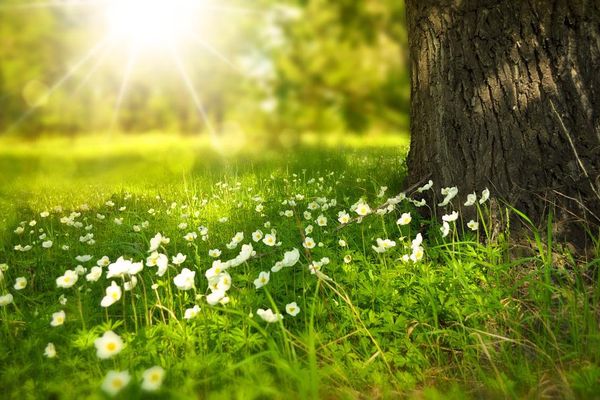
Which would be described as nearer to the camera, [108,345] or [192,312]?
[108,345]

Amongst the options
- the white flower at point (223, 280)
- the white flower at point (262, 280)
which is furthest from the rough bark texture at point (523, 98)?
the white flower at point (223, 280)

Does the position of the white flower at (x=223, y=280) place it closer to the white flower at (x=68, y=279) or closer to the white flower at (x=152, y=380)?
the white flower at (x=152, y=380)

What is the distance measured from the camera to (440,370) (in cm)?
171

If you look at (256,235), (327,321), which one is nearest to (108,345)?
(327,321)

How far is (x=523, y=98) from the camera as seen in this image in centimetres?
228

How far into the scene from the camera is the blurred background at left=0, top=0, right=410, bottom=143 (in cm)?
413

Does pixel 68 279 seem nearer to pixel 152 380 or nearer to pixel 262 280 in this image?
pixel 262 280

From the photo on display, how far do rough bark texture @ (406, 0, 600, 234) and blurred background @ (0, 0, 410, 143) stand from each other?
4.54 ft

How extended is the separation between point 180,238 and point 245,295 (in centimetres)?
130

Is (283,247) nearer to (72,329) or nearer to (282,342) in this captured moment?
(282,342)

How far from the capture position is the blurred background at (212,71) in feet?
13.5

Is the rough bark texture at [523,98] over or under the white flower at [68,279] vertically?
over

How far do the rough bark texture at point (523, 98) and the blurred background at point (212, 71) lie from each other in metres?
1.38

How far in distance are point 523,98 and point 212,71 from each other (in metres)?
4.75
